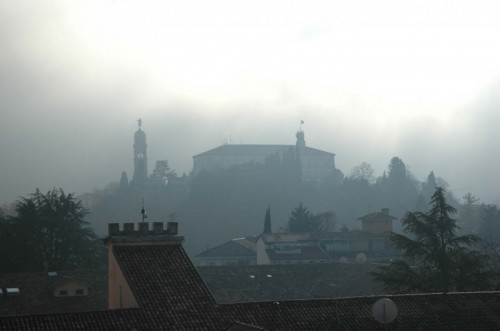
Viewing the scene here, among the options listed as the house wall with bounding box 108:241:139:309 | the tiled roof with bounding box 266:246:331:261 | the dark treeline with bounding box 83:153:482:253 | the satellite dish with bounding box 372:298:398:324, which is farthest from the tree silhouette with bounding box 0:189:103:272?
the dark treeline with bounding box 83:153:482:253

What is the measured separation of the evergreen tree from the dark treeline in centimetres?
10396

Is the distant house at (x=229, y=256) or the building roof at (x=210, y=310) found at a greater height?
the distant house at (x=229, y=256)

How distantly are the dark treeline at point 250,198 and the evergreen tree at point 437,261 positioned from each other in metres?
104

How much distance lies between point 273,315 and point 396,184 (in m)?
150

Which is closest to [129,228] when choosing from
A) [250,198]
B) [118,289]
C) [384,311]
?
[118,289]

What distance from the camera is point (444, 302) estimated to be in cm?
2650

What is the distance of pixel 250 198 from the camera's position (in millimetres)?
162875

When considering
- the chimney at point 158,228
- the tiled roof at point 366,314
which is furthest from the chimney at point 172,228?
the tiled roof at point 366,314

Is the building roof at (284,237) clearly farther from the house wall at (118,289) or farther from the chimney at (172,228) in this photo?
the house wall at (118,289)

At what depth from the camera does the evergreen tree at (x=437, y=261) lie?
36531 millimetres

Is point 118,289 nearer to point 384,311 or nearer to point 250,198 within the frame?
point 384,311

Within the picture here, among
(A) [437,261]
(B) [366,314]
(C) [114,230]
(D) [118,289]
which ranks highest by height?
(C) [114,230]

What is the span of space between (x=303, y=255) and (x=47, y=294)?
46.1 meters

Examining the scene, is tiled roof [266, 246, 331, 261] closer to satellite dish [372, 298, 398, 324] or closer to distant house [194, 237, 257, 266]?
distant house [194, 237, 257, 266]
